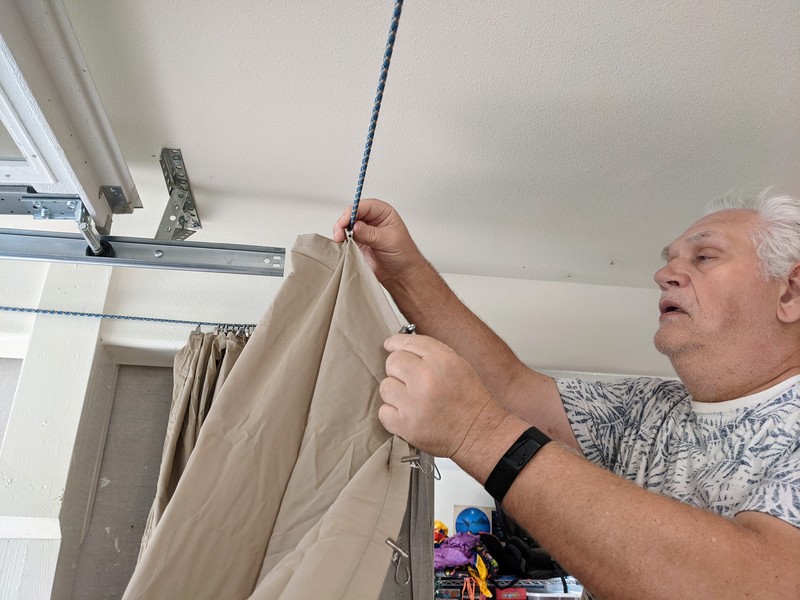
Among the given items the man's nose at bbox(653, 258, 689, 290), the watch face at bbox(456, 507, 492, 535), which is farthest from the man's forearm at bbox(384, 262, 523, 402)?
the watch face at bbox(456, 507, 492, 535)

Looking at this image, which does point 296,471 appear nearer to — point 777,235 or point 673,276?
point 673,276

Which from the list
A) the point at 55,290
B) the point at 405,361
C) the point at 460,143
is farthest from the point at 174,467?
the point at 460,143

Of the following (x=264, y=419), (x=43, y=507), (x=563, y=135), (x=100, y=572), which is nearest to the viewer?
(x=264, y=419)

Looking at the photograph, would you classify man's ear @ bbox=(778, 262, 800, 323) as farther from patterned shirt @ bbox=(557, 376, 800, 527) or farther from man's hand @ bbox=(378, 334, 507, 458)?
man's hand @ bbox=(378, 334, 507, 458)

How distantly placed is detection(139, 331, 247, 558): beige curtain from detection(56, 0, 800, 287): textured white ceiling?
406mm

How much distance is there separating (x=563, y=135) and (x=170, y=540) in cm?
120

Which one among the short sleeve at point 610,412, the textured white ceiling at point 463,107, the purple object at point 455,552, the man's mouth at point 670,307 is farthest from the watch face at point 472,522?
the man's mouth at point 670,307

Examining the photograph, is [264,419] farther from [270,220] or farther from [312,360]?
[270,220]

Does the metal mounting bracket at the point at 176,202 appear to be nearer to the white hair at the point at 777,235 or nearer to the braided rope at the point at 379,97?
the braided rope at the point at 379,97

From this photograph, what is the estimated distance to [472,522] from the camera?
11.4ft

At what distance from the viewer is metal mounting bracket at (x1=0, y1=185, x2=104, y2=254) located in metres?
1.38

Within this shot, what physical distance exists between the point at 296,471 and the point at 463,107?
0.89m

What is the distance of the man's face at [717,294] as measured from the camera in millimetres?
1110

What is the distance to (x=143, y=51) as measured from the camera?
1229 mm
